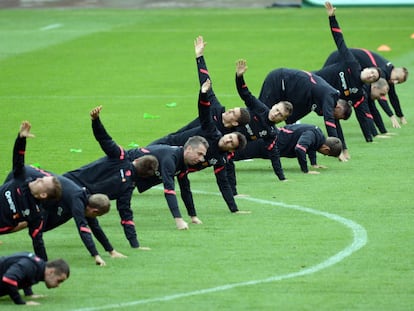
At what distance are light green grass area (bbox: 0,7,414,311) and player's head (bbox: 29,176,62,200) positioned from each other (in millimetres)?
912

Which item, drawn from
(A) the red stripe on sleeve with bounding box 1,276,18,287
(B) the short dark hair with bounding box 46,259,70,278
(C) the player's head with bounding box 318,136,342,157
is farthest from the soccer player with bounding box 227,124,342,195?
(A) the red stripe on sleeve with bounding box 1,276,18,287

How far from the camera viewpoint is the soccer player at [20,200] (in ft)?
43.9

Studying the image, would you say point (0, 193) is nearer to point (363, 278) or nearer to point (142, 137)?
point (363, 278)

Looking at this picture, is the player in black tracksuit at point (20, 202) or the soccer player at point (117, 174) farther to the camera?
the soccer player at point (117, 174)

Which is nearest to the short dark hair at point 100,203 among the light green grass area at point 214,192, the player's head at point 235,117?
the light green grass area at point 214,192

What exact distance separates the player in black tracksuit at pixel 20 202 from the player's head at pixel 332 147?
6732mm

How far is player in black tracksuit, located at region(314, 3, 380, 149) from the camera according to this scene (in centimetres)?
2111

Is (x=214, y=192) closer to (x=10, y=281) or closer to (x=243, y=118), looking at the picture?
(x=243, y=118)

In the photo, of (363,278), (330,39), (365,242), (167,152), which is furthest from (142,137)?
(330,39)

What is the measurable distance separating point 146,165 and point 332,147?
544 centimetres

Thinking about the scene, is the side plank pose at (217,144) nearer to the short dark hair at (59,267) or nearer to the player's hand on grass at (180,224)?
the player's hand on grass at (180,224)

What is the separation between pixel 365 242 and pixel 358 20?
26462 millimetres

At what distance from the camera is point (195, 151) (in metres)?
14.9

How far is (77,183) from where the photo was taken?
15008mm
